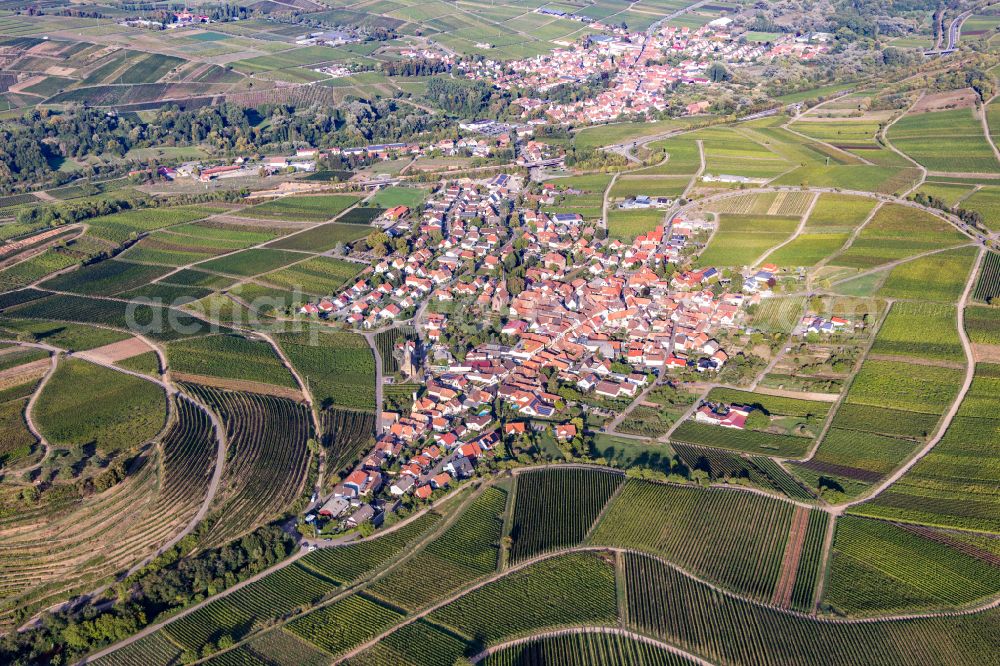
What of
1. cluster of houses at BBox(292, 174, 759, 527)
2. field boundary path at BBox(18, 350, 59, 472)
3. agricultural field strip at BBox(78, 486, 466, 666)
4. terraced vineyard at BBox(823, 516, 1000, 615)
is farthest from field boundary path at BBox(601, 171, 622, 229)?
field boundary path at BBox(18, 350, 59, 472)

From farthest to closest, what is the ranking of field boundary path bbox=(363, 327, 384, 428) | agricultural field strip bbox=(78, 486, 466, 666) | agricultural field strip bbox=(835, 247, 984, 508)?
1. field boundary path bbox=(363, 327, 384, 428)
2. agricultural field strip bbox=(835, 247, 984, 508)
3. agricultural field strip bbox=(78, 486, 466, 666)

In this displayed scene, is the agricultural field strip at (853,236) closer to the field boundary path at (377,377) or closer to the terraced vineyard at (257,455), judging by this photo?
the field boundary path at (377,377)

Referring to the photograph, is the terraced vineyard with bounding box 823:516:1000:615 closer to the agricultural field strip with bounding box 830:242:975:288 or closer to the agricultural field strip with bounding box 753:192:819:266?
the agricultural field strip with bounding box 830:242:975:288

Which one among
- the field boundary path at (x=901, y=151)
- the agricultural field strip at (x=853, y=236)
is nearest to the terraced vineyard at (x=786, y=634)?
the agricultural field strip at (x=853, y=236)

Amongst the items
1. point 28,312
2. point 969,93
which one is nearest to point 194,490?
point 28,312

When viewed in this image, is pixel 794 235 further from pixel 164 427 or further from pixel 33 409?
pixel 33 409

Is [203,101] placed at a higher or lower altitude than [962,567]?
higher

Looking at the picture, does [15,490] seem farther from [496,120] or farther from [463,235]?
[496,120]
